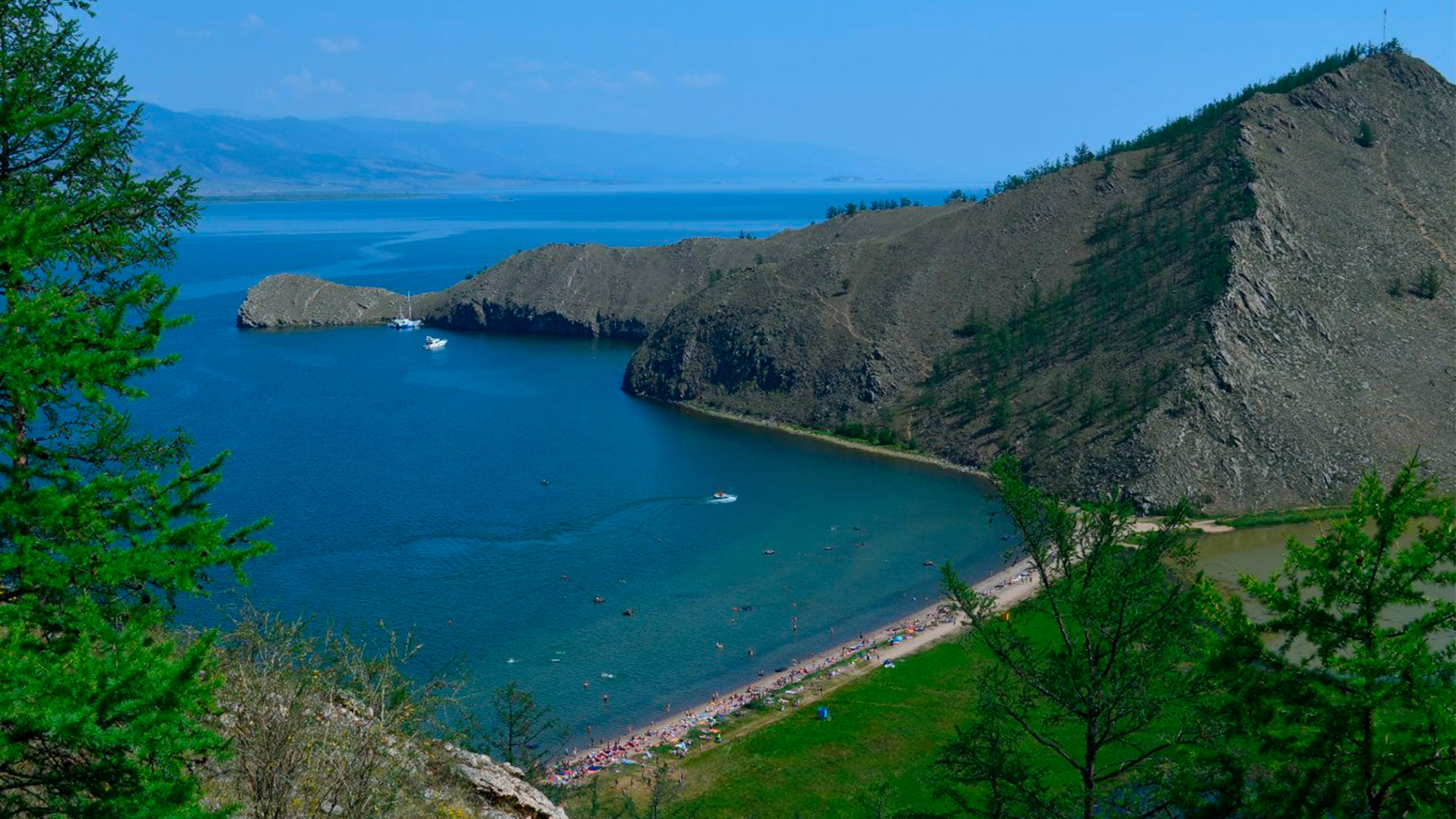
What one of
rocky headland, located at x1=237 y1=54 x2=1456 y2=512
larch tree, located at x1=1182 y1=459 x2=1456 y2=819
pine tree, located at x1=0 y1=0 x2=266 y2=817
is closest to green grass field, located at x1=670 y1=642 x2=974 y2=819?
larch tree, located at x1=1182 y1=459 x2=1456 y2=819

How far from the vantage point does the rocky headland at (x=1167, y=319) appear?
72125 mm

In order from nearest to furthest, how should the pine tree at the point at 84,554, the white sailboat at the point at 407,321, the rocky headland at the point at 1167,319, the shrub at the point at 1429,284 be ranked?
the pine tree at the point at 84,554
the rocky headland at the point at 1167,319
the shrub at the point at 1429,284
the white sailboat at the point at 407,321

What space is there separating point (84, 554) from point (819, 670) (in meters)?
39.4

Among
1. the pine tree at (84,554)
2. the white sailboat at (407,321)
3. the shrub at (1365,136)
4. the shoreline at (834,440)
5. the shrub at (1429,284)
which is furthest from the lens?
the white sailboat at (407,321)

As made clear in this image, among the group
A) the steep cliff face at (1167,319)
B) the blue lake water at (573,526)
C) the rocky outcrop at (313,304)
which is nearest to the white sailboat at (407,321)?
the rocky outcrop at (313,304)

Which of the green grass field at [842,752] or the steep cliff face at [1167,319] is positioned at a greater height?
the steep cliff face at [1167,319]

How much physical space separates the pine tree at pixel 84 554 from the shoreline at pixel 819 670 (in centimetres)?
2570

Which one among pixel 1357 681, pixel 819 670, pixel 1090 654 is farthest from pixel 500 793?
pixel 819 670

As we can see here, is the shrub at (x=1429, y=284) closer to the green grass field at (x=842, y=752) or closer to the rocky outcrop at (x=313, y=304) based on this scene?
the green grass field at (x=842, y=752)

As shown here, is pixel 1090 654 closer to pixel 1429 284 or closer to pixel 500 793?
pixel 500 793

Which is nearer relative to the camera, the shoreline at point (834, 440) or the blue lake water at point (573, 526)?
the blue lake water at point (573, 526)

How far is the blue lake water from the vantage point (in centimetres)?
4734

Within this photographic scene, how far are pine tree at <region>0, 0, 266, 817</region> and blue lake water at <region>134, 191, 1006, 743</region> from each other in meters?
31.6

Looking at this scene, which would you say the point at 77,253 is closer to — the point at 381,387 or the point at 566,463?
the point at 566,463
